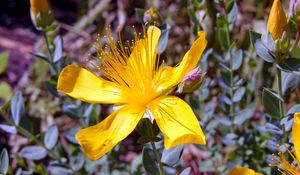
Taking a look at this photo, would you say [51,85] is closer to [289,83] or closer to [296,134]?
[289,83]

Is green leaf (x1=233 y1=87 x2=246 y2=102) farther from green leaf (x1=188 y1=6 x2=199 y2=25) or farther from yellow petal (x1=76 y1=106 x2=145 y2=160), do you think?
yellow petal (x1=76 y1=106 x2=145 y2=160)

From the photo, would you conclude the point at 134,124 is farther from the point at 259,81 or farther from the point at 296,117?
the point at 259,81

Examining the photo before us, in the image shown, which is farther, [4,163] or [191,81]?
[4,163]

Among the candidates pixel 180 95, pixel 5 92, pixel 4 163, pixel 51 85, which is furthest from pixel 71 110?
pixel 5 92

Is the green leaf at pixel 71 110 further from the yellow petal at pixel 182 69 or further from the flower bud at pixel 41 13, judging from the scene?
the yellow petal at pixel 182 69

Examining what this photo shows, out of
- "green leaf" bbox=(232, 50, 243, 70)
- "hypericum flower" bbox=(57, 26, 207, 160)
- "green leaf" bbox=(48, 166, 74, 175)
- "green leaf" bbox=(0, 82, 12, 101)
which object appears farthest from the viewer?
"green leaf" bbox=(0, 82, 12, 101)

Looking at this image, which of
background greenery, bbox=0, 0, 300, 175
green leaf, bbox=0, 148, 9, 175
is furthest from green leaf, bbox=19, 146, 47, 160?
green leaf, bbox=0, 148, 9, 175
